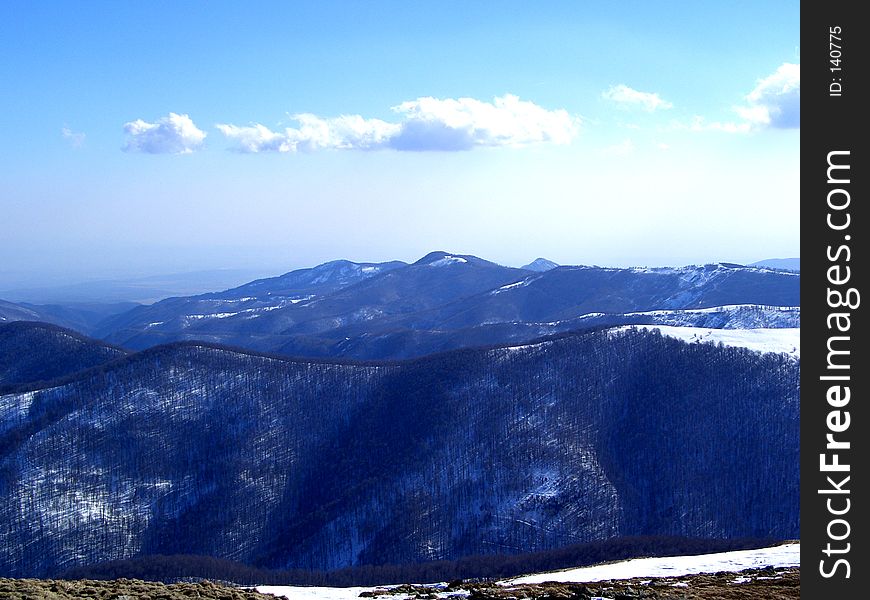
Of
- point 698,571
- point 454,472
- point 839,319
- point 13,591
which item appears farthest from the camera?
point 454,472

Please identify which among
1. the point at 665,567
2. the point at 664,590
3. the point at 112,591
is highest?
the point at 112,591

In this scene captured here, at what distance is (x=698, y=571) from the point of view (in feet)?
187

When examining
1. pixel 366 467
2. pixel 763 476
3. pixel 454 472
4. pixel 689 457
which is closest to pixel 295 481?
pixel 366 467

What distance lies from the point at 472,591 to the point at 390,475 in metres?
132

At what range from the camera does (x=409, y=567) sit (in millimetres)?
134250

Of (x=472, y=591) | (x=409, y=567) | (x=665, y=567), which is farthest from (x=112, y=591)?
(x=409, y=567)

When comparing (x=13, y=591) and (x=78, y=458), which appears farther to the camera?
(x=78, y=458)

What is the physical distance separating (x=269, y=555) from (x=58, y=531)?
4686 centimetres

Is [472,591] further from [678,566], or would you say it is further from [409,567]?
[409,567]

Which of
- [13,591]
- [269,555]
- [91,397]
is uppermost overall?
[13,591]

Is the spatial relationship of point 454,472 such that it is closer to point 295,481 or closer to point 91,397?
point 295,481

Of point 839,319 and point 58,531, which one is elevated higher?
point 839,319

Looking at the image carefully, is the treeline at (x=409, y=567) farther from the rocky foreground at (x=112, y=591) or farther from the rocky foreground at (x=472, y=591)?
the rocky foreground at (x=112, y=591)

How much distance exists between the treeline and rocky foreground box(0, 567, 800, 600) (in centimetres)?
7139
